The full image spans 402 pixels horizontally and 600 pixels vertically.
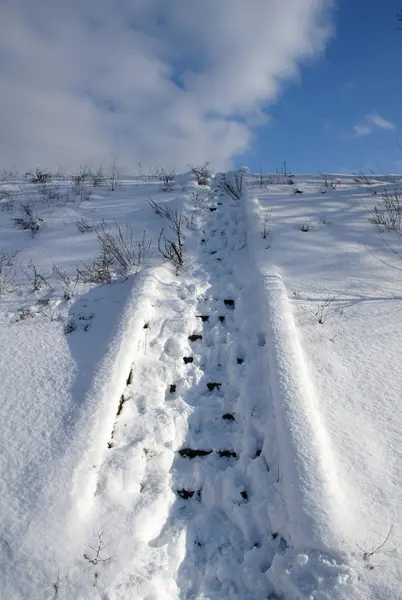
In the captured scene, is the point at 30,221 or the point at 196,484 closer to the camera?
the point at 196,484

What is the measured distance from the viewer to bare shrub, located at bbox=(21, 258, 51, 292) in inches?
170

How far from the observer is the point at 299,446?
2314 mm

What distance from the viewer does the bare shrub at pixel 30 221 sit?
621cm

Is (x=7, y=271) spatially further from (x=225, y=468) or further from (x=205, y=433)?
(x=225, y=468)

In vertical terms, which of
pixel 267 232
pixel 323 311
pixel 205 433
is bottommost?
pixel 205 433

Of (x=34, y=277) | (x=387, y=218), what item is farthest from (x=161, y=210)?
(x=387, y=218)

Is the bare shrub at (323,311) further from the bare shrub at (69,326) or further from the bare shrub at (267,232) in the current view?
the bare shrub at (69,326)

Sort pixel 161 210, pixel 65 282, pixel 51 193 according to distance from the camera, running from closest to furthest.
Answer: pixel 65 282
pixel 161 210
pixel 51 193

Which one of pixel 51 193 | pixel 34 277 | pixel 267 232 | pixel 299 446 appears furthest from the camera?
pixel 51 193

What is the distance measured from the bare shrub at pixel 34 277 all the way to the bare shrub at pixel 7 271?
0.15m

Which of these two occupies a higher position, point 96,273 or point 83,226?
point 83,226

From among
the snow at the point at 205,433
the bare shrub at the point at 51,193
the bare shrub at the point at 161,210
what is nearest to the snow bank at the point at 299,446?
the snow at the point at 205,433

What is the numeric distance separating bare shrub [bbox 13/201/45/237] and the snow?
1613 mm

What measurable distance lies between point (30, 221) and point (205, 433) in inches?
201
